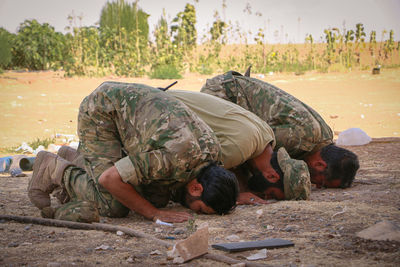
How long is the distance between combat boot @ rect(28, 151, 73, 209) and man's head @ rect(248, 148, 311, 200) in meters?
1.51

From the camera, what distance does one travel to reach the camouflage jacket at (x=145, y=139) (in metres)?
3.03

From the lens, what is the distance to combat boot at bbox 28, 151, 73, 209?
3.46 meters

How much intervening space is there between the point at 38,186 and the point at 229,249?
1720 mm

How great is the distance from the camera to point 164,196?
11.4 feet

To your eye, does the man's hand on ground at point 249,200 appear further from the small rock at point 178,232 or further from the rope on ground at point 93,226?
the rope on ground at point 93,226

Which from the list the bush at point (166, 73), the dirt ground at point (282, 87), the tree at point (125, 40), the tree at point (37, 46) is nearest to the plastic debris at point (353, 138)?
the dirt ground at point (282, 87)

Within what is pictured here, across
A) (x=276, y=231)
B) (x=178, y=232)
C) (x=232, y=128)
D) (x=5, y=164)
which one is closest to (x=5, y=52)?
(x=5, y=164)

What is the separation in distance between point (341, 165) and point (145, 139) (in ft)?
6.43

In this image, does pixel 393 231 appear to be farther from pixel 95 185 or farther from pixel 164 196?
pixel 95 185

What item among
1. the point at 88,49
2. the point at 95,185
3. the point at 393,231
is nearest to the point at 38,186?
the point at 95,185

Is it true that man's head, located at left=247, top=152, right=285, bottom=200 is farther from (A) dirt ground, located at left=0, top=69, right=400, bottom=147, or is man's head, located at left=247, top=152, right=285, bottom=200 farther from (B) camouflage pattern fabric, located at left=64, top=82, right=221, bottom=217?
(A) dirt ground, located at left=0, top=69, right=400, bottom=147

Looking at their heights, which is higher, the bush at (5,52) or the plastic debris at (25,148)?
the bush at (5,52)

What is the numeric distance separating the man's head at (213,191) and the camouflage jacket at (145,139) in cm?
6

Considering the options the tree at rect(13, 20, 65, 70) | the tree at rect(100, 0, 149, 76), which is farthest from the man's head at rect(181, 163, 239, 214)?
the tree at rect(13, 20, 65, 70)
